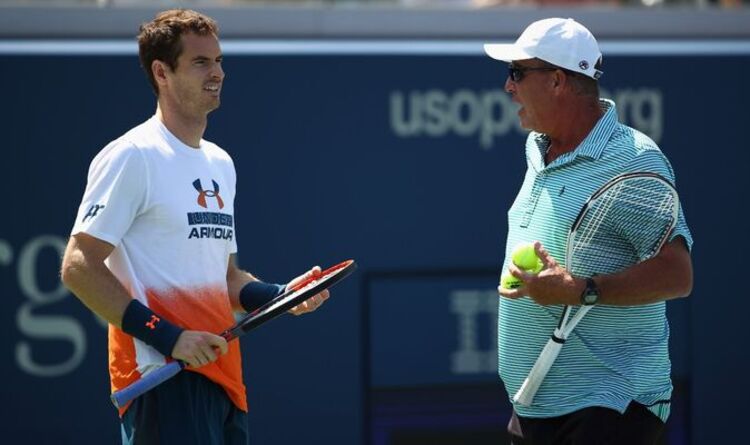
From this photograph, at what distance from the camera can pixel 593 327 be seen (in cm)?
371

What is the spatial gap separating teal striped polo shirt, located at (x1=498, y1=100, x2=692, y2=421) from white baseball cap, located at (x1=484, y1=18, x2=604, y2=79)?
181 millimetres

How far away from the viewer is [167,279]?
378cm

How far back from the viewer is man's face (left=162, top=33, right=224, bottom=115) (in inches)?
154

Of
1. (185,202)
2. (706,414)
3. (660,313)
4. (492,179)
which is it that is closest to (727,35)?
(492,179)

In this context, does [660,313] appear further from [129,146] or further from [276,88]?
[276,88]

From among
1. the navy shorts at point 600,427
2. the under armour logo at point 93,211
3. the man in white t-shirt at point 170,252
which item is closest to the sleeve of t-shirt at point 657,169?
the navy shorts at point 600,427

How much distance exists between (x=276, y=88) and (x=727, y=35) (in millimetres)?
2197

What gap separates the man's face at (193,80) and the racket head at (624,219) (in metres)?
1.18

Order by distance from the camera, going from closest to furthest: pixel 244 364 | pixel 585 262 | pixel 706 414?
pixel 585 262
pixel 244 364
pixel 706 414

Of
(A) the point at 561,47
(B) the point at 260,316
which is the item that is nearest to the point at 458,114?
(A) the point at 561,47

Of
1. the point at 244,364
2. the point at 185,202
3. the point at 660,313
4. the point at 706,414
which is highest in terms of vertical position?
the point at 185,202

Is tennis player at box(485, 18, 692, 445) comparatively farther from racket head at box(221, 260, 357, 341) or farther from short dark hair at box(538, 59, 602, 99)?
racket head at box(221, 260, 357, 341)

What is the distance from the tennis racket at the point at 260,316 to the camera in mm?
3625

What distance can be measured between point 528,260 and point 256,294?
989mm
